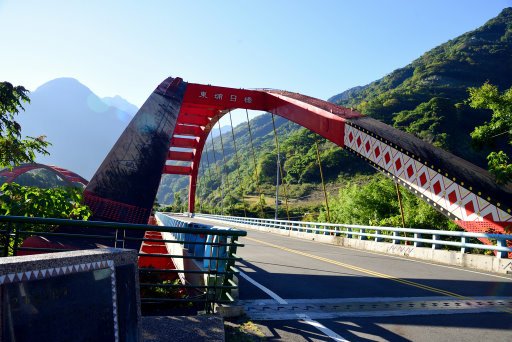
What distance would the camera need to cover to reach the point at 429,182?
1480cm

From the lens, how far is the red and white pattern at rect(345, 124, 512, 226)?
13.1m

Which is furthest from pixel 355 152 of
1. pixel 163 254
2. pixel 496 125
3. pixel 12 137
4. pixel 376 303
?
pixel 163 254

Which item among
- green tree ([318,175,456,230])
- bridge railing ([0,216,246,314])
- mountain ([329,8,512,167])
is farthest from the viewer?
mountain ([329,8,512,167])

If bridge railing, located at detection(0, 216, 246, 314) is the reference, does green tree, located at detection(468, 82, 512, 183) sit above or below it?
above

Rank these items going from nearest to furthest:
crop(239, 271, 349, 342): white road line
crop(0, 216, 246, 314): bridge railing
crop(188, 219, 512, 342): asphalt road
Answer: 1. crop(0, 216, 246, 314): bridge railing
2. crop(239, 271, 349, 342): white road line
3. crop(188, 219, 512, 342): asphalt road

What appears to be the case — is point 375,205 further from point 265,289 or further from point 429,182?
Result: point 265,289

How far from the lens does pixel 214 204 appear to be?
411 ft

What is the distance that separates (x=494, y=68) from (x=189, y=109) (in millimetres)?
104439

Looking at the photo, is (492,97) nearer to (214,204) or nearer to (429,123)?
(429,123)

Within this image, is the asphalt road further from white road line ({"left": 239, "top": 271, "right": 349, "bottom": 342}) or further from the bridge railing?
the bridge railing

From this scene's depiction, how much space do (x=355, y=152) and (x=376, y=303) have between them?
1266 cm

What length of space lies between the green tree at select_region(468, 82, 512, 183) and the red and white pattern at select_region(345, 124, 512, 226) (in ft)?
4.59

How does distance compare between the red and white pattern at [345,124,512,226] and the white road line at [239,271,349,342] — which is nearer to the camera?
the white road line at [239,271,349,342]

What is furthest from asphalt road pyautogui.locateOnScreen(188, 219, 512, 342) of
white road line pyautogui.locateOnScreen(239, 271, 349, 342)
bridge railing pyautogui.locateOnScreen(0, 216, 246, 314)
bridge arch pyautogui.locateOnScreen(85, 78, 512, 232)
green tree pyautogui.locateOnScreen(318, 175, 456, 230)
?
green tree pyautogui.locateOnScreen(318, 175, 456, 230)
